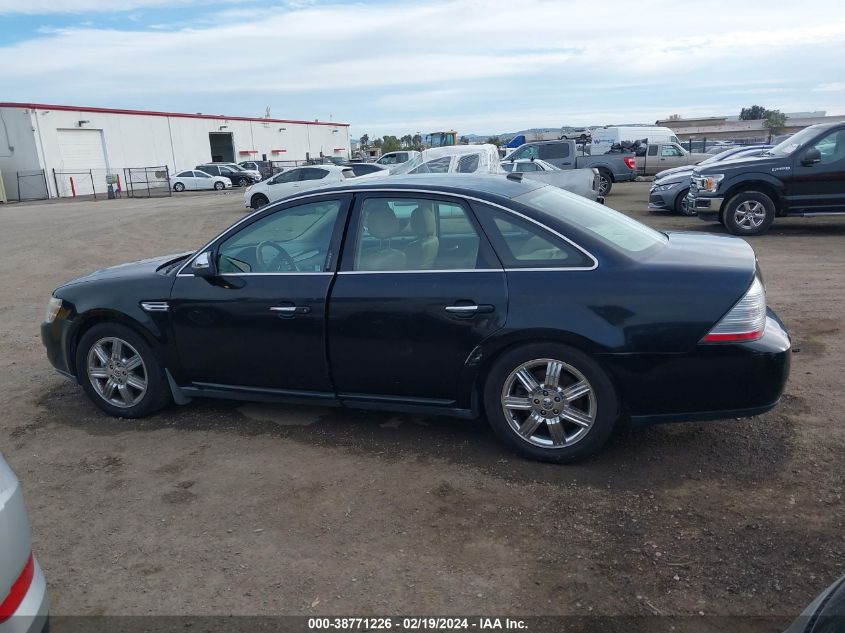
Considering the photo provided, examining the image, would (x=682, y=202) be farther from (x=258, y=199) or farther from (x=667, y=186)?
(x=258, y=199)

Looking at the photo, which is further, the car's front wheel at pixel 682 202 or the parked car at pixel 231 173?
the parked car at pixel 231 173

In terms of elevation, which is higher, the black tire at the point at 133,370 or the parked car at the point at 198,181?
the black tire at the point at 133,370

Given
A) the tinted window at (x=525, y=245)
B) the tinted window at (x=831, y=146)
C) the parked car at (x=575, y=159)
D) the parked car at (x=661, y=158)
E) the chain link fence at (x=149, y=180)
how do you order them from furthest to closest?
1. the chain link fence at (x=149, y=180)
2. the parked car at (x=661, y=158)
3. the parked car at (x=575, y=159)
4. the tinted window at (x=831, y=146)
5. the tinted window at (x=525, y=245)

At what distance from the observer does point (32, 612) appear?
2.34 meters

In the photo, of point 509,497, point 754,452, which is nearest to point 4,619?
point 509,497

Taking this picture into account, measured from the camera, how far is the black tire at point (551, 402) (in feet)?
12.9

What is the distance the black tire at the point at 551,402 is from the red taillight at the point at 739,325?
61 cm

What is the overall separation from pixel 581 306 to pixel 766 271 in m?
6.59

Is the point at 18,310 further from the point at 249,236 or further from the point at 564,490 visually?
the point at 564,490

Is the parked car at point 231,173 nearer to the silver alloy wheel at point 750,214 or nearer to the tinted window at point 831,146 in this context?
the silver alloy wheel at point 750,214

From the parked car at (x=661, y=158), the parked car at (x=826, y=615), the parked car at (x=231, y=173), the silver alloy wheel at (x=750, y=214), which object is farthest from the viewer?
the parked car at (x=231, y=173)

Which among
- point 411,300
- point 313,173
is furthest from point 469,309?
point 313,173

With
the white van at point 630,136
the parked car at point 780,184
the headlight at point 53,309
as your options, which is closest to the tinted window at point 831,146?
the parked car at point 780,184

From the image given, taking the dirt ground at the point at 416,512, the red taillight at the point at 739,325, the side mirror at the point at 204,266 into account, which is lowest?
the dirt ground at the point at 416,512
